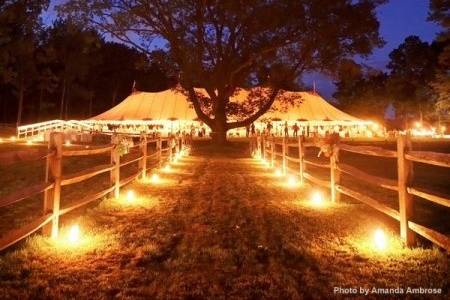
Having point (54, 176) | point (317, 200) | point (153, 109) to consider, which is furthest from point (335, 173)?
point (153, 109)

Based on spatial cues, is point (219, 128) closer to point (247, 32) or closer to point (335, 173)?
point (247, 32)

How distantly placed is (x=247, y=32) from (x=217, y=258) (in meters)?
21.3

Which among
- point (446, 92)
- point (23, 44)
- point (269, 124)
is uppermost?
point (23, 44)

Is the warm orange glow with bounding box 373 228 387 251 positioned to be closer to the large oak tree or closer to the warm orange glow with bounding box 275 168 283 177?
the warm orange glow with bounding box 275 168 283 177

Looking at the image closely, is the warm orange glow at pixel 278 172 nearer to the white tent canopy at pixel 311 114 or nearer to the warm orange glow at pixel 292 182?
the warm orange glow at pixel 292 182

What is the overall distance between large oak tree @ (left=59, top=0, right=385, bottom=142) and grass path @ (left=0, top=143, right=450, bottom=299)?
17.6m

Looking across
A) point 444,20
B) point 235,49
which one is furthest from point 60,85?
point 444,20

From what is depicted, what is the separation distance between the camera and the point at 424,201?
895 centimetres

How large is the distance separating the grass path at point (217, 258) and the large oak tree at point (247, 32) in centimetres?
1757

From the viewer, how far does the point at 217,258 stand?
4488 millimetres

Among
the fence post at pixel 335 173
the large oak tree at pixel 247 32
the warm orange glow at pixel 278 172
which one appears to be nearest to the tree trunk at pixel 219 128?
the large oak tree at pixel 247 32

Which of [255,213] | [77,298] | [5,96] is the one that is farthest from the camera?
[5,96]

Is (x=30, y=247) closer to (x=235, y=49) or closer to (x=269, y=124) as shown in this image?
(x=235, y=49)

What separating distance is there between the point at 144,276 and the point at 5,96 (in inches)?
2174
